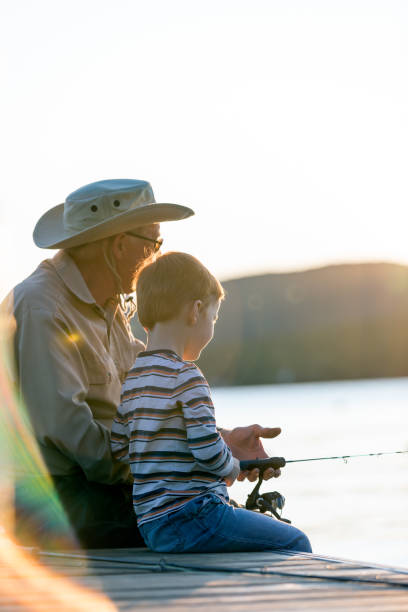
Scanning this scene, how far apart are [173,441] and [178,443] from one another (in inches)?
0.6

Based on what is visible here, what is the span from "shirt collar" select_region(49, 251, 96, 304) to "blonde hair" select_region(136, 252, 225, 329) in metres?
0.35

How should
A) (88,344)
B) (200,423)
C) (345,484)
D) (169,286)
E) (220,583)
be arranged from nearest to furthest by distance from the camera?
(220,583) < (200,423) < (169,286) < (88,344) < (345,484)

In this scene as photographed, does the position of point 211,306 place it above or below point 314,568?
above

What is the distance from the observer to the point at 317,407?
26141 millimetres

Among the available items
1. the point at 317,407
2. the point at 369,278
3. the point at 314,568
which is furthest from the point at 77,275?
the point at 369,278

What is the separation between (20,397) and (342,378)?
2173 inches

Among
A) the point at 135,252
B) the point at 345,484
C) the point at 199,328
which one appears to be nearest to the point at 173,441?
the point at 199,328

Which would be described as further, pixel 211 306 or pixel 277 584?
pixel 211 306

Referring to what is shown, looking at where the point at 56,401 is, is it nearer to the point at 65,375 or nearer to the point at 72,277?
the point at 65,375

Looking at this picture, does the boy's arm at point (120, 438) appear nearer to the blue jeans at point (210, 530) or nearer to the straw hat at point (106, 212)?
the blue jeans at point (210, 530)

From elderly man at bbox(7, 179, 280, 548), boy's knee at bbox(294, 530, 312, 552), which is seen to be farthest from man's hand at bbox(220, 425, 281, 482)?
boy's knee at bbox(294, 530, 312, 552)

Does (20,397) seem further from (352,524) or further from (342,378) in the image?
(342,378)

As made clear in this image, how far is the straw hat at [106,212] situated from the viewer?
3162mm

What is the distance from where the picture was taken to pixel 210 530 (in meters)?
2.68
